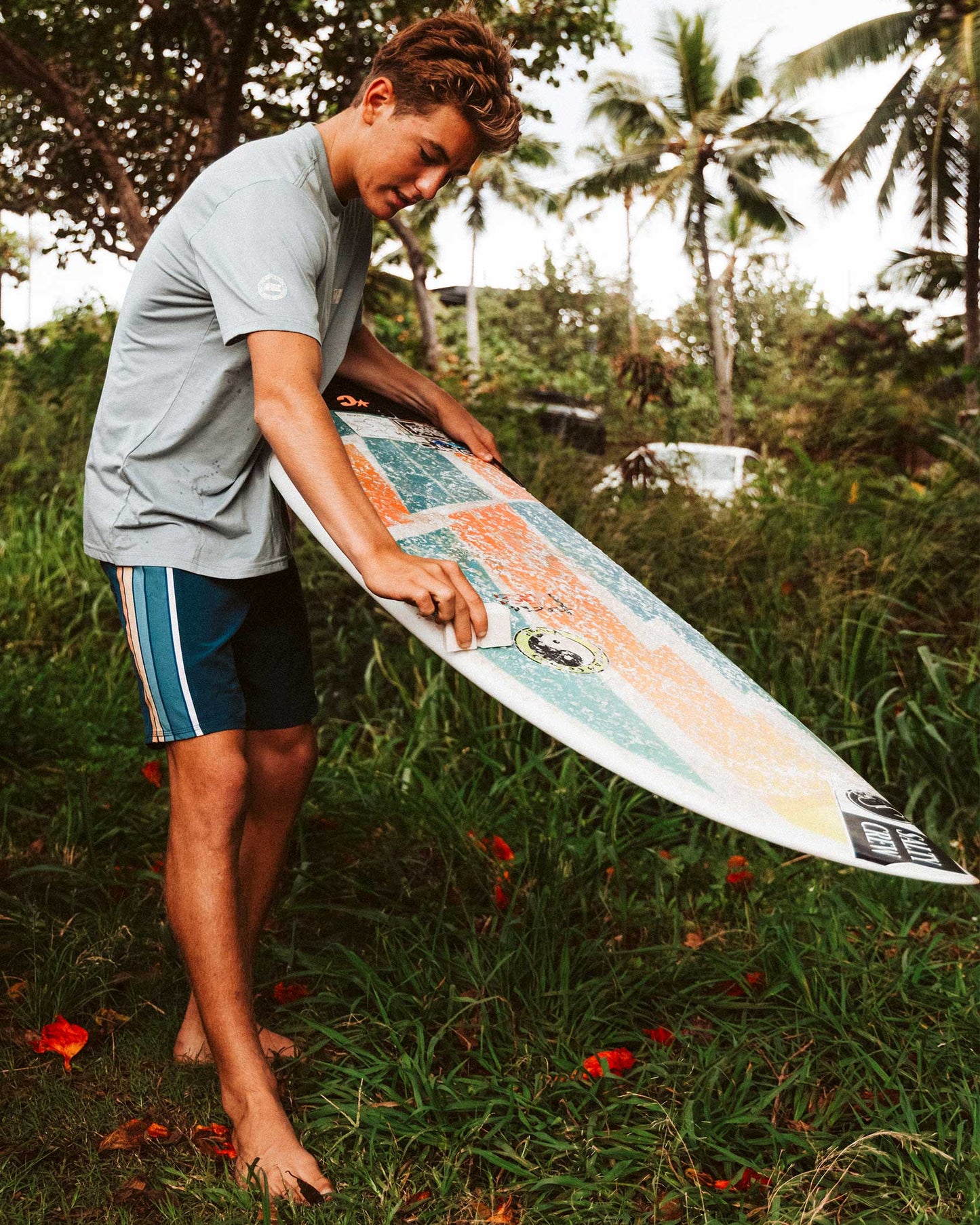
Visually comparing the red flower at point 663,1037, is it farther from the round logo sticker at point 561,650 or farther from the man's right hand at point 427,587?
the man's right hand at point 427,587

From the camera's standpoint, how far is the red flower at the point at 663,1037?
2.05 metres

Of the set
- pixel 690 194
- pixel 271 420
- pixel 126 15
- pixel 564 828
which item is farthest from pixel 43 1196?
pixel 690 194

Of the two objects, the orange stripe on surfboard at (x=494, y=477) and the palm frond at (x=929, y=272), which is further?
the palm frond at (x=929, y=272)

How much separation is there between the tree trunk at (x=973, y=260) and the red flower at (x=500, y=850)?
709 inches

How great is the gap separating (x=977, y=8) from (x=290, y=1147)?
67.8 ft

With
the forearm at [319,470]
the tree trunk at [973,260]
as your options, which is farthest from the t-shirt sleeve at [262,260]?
the tree trunk at [973,260]

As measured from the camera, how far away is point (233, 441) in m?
1.73

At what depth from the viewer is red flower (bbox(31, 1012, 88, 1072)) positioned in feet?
6.53

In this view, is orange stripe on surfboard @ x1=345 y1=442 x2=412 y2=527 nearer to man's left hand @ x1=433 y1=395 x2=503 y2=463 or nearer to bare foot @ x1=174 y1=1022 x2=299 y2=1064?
man's left hand @ x1=433 y1=395 x2=503 y2=463

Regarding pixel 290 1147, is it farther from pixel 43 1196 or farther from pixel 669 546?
pixel 669 546

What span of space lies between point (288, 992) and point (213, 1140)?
47 cm

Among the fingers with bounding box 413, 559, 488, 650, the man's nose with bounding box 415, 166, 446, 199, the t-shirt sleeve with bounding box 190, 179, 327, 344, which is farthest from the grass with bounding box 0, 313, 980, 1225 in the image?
the man's nose with bounding box 415, 166, 446, 199

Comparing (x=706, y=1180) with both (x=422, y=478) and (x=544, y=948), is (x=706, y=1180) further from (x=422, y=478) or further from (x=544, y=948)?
(x=422, y=478)

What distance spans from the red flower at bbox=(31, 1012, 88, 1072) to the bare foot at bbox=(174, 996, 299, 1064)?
0.18 meters
